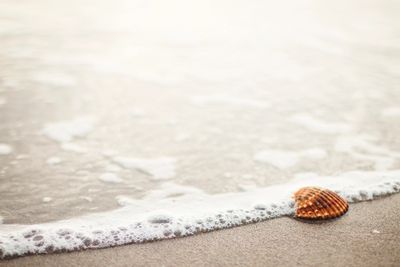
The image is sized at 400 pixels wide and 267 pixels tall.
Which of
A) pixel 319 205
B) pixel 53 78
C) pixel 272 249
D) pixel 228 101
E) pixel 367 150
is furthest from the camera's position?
pixel 53 78

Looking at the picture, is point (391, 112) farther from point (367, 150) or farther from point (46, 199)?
point (46, 199)

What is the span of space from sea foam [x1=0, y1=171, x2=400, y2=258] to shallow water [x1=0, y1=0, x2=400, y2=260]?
0.6 inches

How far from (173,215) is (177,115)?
5.68 feet

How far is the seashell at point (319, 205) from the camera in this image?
8.13 feet

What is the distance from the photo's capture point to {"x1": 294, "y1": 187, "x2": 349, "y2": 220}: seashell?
2477mm

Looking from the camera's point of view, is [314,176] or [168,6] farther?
[168,6]

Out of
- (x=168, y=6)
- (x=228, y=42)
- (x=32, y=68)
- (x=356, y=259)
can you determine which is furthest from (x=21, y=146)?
(x=168, y=6)

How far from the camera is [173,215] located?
2.57 m

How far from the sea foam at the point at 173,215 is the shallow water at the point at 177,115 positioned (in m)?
0.02

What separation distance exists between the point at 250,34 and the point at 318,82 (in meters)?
2.74

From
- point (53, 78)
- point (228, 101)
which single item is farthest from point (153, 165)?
point (53, 78)

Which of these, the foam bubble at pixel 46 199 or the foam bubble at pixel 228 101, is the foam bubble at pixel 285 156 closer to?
the foam bubble at pixel 228 101

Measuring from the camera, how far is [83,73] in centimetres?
512

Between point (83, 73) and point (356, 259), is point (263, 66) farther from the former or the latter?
point (356, 259)
